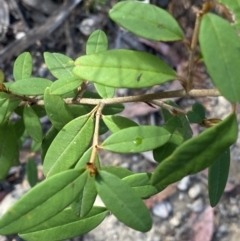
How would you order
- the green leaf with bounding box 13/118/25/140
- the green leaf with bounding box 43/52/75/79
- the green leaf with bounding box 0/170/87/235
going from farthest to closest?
the green leaf with bounding box 13/118/25/140 < the green leaf with bounding box 43/52/75/79 < the green leaf with bounding box 0/170/87/235

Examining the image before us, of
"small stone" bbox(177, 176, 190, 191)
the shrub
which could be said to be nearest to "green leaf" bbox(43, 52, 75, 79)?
the shrub

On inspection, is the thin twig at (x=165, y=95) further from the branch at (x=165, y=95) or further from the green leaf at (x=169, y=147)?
the green leaf at (x=169, y=147)

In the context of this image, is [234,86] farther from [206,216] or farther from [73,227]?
[206,216]

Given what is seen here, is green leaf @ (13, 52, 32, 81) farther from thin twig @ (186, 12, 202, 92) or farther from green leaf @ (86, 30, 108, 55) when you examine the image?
thin twig @ (186, 12, 202, 92)

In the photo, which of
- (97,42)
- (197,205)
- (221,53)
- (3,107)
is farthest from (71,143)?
(197,205)

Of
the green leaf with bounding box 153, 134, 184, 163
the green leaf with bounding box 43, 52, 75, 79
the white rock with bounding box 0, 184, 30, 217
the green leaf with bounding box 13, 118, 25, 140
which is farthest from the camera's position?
the white rock with bounding box 0, 184, 30, 217

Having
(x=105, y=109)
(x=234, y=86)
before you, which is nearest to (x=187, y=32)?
(x=105, y=109)
